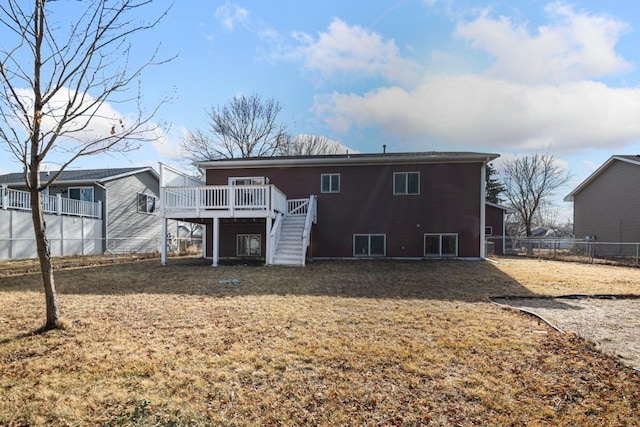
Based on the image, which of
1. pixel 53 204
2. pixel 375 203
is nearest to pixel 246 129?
pixel 53 204

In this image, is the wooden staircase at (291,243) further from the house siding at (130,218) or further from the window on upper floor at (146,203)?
the window on upper floor at (146,203)

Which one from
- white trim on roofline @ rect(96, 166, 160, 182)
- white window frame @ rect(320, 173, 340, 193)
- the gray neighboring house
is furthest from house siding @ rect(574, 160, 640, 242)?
white trim on roofline @ rect(96, 166, 160, 182)

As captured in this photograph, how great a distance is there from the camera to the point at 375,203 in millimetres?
15586

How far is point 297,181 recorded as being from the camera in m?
16.0

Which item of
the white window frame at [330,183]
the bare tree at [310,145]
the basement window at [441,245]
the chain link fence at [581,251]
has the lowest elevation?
the chain link fence at [581,251]

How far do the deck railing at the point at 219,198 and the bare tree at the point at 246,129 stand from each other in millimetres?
19349

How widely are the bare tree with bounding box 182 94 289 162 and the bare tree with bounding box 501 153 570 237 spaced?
25.6 m

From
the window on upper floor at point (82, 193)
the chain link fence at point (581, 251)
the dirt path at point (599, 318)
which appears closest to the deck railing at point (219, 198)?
the dirt path at point (599, 318)

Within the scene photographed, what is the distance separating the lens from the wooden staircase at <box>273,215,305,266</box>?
41.4 ft

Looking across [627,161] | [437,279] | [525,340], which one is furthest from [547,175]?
[525,340]

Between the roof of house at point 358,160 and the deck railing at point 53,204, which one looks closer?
the roof of house at point 358,160

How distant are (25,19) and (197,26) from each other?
3221 millimetres

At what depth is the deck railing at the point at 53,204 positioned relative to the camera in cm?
1648

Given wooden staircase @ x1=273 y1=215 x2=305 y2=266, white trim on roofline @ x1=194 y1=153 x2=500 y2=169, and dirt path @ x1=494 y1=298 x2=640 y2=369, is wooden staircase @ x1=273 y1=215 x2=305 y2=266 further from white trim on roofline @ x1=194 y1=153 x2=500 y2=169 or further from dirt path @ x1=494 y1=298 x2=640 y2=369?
dirt path @ x1=494 y1=298 x2=640 y2=369
